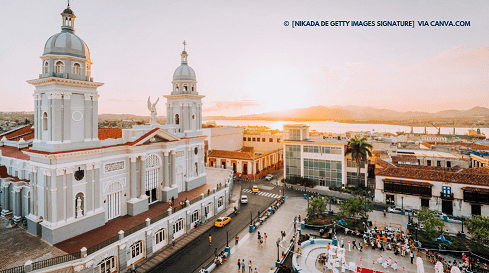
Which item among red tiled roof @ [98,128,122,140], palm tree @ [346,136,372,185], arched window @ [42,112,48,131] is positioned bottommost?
palm tree @ [346,136,372,185]

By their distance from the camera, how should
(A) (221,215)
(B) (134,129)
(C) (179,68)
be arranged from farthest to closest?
(C) (179,68) → (A) (221,215) → (B) (134,129)

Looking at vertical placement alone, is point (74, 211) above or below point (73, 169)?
below

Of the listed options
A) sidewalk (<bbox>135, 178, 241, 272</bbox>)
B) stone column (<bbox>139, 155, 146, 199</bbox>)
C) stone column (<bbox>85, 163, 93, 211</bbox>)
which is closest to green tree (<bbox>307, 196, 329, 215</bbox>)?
sidewalk (<bbox>135, 178, 241, 272</bbox>)

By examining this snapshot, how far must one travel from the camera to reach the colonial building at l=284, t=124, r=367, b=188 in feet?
139

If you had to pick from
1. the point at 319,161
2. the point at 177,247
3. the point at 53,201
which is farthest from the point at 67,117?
the point at 319,161

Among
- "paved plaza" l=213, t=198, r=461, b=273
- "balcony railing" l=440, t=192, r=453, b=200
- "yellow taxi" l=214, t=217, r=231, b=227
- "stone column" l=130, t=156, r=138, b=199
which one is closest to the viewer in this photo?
"paved plaza" l=213, t=198, r=461, b=273

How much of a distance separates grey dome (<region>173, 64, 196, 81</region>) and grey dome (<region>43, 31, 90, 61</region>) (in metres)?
13.4

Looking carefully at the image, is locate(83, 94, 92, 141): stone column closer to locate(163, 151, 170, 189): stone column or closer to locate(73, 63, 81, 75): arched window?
locate(73, 63, 81, 75): arched window

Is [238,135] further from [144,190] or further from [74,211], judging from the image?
[74,211]

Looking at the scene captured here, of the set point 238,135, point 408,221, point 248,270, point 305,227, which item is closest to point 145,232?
point 248,270

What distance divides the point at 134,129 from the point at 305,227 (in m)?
21.7

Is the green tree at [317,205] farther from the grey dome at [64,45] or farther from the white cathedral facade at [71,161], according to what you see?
the grey dome at [64,45]

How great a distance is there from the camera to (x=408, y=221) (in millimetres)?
28656

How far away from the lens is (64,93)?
64.4 feet
